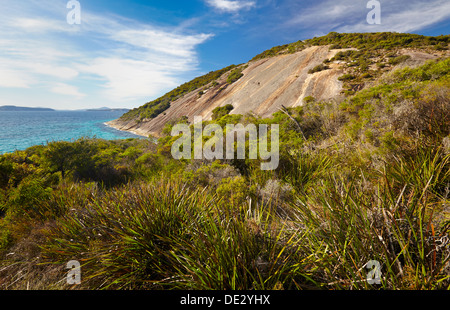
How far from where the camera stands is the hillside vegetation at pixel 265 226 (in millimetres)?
2145

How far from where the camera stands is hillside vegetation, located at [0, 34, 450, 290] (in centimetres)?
214

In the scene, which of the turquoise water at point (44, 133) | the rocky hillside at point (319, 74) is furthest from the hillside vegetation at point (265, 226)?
the rocky hillside at point (319, 74)

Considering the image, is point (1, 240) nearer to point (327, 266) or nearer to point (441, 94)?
point (327, 266)

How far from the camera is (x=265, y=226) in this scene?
2.62 metres

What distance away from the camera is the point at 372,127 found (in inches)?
271

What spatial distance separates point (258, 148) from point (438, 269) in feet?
17.7
